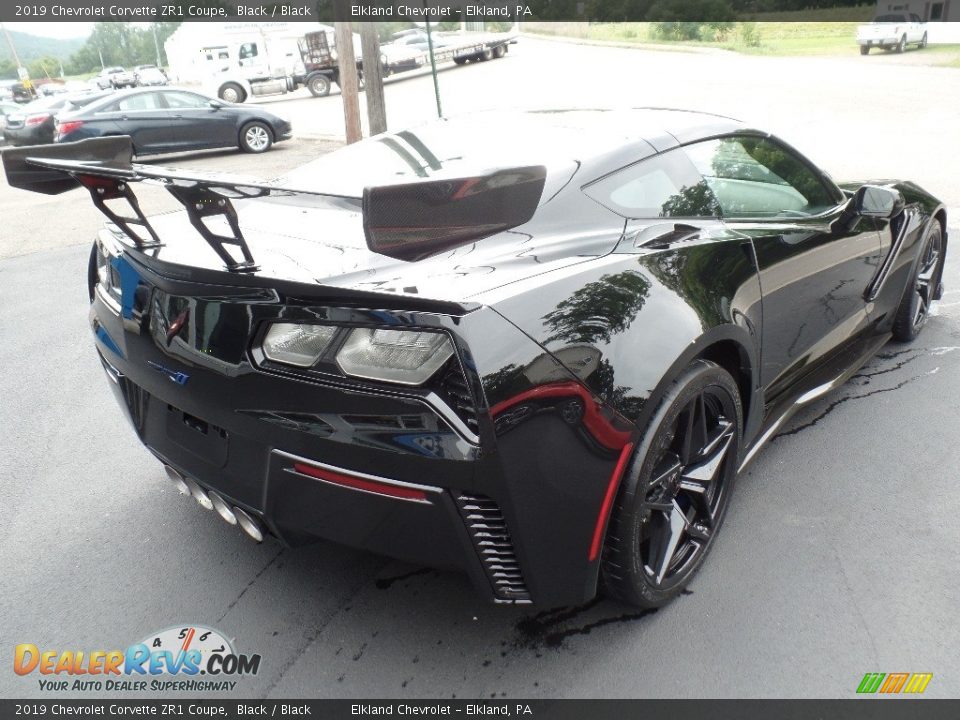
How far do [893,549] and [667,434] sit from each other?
1064mm

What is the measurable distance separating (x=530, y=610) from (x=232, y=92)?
28.2 m

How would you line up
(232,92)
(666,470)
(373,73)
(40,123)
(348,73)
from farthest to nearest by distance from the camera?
(232,92)
(40,123)
(348,73)
(373,73)
(666,470)

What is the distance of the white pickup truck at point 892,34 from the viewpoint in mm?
31016

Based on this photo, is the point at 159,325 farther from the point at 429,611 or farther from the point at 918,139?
the point at 918,139

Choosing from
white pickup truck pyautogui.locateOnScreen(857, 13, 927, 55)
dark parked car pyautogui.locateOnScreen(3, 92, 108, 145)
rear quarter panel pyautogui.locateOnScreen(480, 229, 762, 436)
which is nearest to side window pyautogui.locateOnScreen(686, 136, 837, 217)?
rear quarter panel pyautogui.locateOnScreen(480, 229, 762, 436)

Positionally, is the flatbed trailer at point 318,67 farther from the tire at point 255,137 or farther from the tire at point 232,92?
the tire at point 255,137

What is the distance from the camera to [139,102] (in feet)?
46.7

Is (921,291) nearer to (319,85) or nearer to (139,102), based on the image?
(139,102)

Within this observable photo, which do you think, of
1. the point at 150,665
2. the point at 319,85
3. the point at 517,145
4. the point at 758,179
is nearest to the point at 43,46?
the point at 319,85

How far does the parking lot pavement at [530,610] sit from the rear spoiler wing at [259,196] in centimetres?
114

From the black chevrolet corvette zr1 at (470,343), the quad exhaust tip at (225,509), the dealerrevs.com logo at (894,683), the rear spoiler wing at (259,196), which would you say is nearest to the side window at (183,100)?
the black chevrolet corvette zr1 at (470,343)

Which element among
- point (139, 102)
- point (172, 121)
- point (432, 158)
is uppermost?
point (432, 158)

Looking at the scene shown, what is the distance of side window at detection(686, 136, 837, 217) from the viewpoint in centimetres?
286

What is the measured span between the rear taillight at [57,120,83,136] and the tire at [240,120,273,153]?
2760 mm
